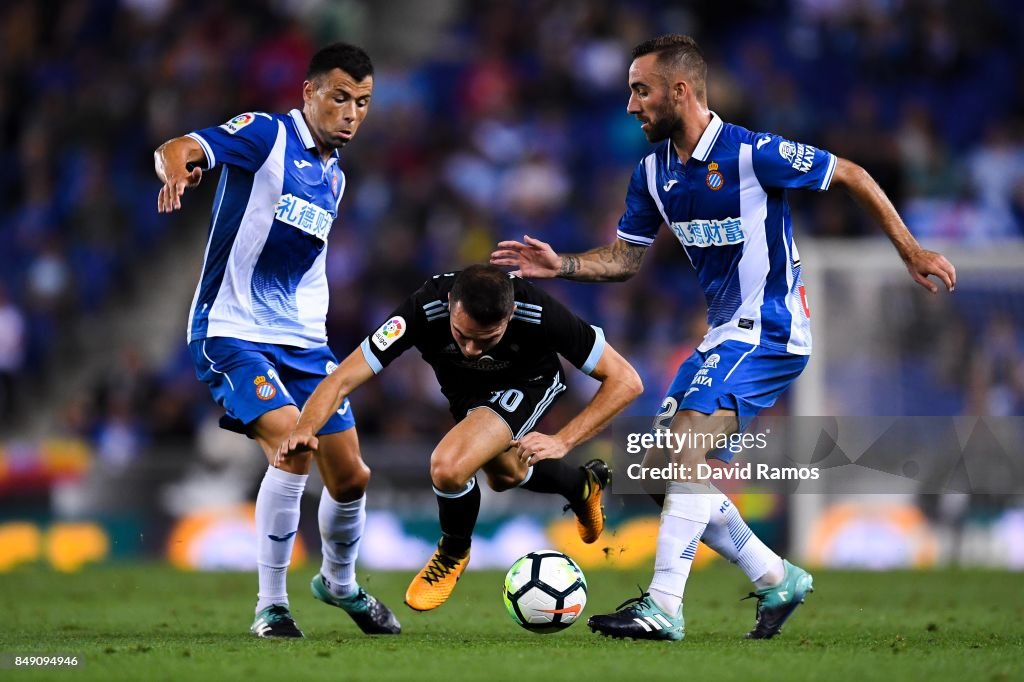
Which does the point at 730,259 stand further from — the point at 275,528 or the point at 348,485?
the point at 275,528

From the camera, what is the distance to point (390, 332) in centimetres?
671

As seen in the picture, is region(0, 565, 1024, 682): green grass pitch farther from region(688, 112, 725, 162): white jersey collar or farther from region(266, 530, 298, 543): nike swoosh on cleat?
region(688, 112, 725, 162): white jersey collar

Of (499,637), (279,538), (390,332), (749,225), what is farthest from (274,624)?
(749,225)

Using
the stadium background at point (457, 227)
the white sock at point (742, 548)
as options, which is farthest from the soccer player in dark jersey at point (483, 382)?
the stadium background at point (457, 227)

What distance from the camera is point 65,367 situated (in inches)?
637

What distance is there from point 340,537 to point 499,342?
1327 mm

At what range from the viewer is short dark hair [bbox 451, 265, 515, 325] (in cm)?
636

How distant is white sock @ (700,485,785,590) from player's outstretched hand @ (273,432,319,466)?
6.39 feet

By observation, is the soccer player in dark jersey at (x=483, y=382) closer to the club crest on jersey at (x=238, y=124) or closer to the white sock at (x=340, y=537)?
the white sock at (x=340, y=537)

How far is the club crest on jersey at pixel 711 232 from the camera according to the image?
679 centimetres

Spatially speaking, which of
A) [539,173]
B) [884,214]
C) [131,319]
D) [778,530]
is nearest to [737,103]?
[539,173]

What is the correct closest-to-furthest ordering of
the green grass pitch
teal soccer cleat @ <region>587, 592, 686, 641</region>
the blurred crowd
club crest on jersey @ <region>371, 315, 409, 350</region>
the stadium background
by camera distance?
the green grass pitch → teal soccer cleat @ <region>587, 592, 686, 641</region> → club crest on jersey @ <region>371, 315, 409, 350</region> → the stadium background → the blurred crowd

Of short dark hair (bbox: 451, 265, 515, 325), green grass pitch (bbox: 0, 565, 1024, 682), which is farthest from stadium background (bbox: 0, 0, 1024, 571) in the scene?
short dark hair (bbox: 451, 265, 515, 325)

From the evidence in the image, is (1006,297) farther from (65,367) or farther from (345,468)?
(65,367)
